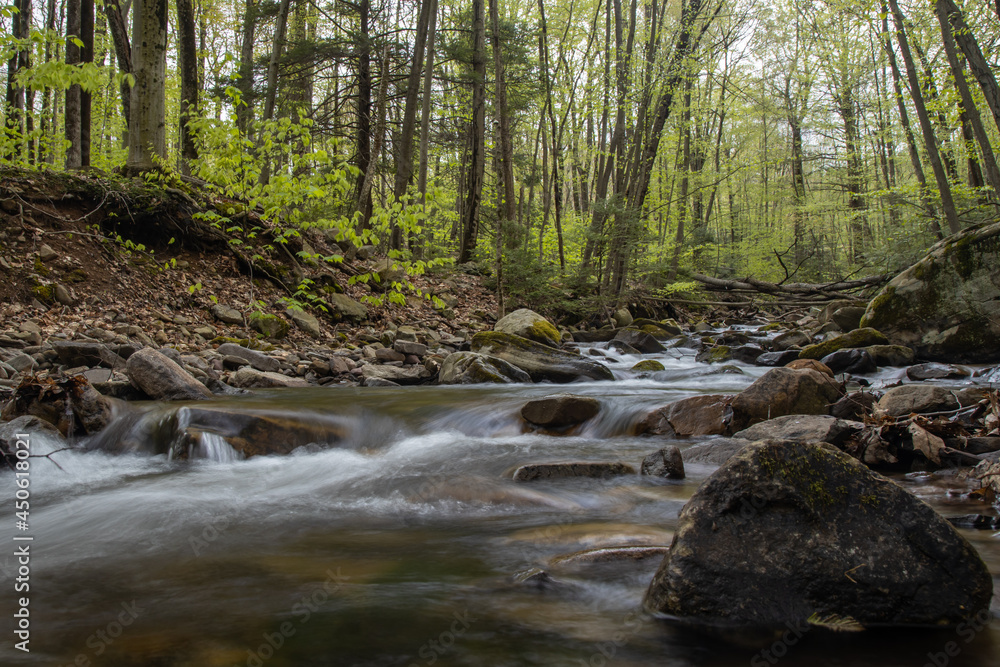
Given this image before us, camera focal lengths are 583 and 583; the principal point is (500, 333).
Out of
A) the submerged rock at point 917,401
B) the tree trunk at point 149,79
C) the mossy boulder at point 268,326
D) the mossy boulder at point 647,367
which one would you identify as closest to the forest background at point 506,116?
the tree trunk at point 149,79

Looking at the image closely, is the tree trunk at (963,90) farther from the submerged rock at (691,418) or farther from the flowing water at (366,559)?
the flowing water at (366,559)

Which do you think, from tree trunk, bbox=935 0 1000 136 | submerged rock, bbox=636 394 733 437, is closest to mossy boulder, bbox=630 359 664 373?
submerged rock, bbox=636 394 733 437

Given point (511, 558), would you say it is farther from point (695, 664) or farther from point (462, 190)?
point (462, 190)

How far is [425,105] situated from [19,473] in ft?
37.2

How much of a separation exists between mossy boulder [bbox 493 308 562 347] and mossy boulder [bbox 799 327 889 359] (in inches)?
167

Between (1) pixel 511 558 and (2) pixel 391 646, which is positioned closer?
(2) pixel 391 646

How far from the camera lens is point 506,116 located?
15320 mm

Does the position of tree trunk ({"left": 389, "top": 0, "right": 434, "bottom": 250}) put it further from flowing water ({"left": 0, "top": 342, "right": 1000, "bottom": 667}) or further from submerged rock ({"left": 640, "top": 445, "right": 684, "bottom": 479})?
submerged rock ({"left": 640, "top": 445, "right": 684, "bottom": 479})

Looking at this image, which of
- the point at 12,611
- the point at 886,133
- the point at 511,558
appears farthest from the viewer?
the point at 886,133

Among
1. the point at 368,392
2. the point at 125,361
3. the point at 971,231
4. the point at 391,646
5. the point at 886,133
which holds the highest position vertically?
the point at 886,133

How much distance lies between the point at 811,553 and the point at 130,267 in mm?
9790

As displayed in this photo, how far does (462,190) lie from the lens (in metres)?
19.8

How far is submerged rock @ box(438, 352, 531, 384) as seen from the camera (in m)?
8.47

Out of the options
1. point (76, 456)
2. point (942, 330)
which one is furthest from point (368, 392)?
point (942, 330)
